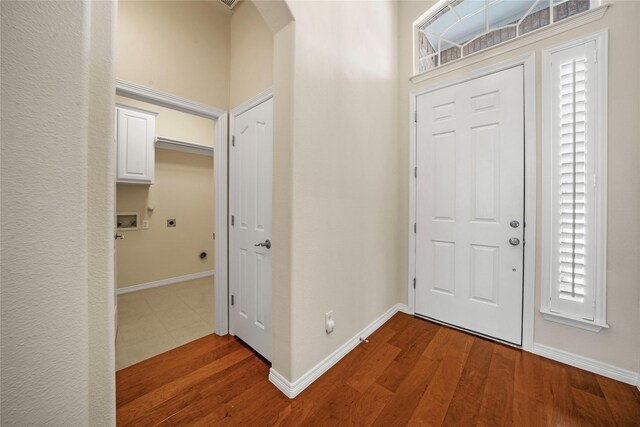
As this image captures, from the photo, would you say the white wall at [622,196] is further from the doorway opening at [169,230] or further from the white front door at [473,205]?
the doorway opening at [169,230]

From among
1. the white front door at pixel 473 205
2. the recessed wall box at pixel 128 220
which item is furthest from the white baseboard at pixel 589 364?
the recessed wall box at pixel 128 220

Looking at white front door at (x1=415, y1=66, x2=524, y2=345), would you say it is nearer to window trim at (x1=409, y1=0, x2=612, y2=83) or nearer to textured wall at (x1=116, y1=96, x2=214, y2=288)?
window trim at (x1=409, y1=0, x2=612, y2=83)

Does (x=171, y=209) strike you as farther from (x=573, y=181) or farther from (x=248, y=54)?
(x=573, y=181)

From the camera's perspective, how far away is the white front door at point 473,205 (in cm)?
188

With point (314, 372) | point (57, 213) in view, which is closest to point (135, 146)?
point (57, 213)

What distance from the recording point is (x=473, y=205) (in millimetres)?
2055

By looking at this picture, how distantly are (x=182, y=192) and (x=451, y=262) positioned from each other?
3.86 meters

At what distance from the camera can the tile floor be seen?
1.90 metres

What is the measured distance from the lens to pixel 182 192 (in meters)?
3.78

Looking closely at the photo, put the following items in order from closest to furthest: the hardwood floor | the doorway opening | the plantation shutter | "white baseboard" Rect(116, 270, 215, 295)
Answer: the hardwood floor
the plantation shutter
the doorway opening
"white baseboard" Rect(116, 270, 215, 295)

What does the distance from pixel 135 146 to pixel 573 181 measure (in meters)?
4.27

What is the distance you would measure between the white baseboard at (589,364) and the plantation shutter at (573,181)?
0.98ft

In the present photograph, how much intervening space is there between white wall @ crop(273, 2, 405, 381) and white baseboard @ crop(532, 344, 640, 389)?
118 centimetres

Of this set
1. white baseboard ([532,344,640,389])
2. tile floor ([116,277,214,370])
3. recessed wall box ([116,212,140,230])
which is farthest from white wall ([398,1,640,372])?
recessed wall box ([116,212,140,230])
